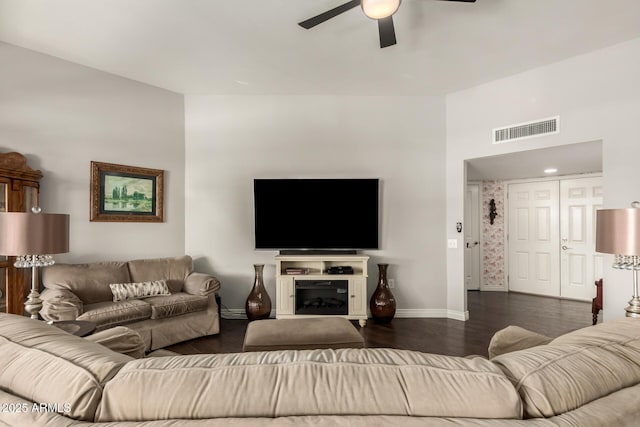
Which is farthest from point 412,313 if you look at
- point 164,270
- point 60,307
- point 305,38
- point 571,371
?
point 60,307

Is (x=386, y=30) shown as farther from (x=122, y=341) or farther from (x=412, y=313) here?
(x=412, y=313)

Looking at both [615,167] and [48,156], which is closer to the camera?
[615,167]

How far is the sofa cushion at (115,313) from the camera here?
2888 millimetres

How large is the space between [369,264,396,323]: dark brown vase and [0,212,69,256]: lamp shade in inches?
133

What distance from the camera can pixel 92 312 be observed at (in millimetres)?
2906

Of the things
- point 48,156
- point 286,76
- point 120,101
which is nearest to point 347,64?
point 286,76

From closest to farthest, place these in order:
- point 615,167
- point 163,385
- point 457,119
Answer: point 163,385 → point 615,167 → point 457,119

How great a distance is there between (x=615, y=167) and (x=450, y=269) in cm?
208

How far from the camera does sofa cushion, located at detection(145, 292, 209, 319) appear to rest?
3249 mm

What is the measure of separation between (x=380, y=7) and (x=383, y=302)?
10.6ft

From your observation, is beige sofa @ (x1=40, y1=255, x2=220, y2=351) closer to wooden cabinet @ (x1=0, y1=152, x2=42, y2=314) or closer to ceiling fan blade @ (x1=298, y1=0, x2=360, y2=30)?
wooden cabinet @ (x1=0, y1=152, x2=42, y2=314)

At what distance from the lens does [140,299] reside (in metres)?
3.44

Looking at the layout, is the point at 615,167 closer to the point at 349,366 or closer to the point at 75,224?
the point at 349,366

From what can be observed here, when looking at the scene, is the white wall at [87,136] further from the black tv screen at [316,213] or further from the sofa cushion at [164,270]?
the black tv screen at [316,213]
